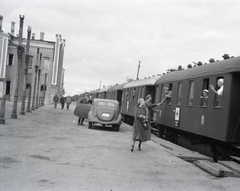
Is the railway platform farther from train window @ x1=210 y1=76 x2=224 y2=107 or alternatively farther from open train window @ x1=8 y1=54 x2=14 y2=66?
open train window @ x1=8 y1=54 x2=14 y2=66

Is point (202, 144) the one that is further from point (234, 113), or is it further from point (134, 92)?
point (134, 92)

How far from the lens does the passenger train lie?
10.2 metres

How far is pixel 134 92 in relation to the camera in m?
25.1

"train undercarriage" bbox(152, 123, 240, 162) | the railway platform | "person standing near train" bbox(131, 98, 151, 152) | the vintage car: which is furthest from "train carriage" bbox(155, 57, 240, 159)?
the vintage car

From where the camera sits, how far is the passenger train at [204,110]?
10.2m

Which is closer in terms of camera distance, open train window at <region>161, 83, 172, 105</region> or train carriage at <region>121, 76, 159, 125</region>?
open train window at <region>161, 83, 172, 105</region>

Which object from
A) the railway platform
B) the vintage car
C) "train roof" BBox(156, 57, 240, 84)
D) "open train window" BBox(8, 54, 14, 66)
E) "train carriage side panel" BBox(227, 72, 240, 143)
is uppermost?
"open train window" BBox(8, 54, 14, 66)

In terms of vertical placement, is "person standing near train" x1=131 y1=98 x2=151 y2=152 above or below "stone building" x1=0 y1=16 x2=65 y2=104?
below

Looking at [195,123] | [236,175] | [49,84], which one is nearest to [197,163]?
[236,175]

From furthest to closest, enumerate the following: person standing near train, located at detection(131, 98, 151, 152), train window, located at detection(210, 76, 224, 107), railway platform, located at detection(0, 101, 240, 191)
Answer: person standing near train, located at detection(131, 98, 151, 152), train window, located at detection(210, 76, 224, 107), railway platform, located at detection(0, 101, 240, 191)

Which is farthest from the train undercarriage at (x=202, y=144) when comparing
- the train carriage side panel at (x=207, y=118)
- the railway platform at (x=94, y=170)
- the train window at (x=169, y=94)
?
the train window at (x=169, y=94)

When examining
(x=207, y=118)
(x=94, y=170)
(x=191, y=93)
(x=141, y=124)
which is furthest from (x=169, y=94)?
(x=94, y=170)

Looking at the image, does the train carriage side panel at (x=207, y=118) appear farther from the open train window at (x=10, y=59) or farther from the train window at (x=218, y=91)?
the open train window at (x=10, y=59)

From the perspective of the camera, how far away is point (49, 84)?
6469 cm
